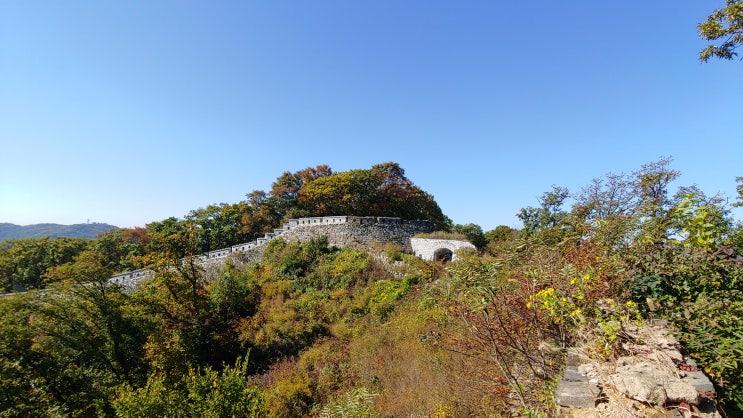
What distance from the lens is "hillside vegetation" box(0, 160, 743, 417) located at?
401 centimetres

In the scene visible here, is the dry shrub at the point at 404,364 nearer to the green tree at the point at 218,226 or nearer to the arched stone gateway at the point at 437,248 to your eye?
the arched stone gateway at the point at 437,248

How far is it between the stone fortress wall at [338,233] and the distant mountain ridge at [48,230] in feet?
576

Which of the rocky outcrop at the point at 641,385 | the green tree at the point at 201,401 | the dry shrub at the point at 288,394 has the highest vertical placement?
the rocky outcrop at the point at 641,385

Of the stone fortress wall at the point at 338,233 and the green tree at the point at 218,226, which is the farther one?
the green tree at the point at 218,226

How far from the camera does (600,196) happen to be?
559 inches

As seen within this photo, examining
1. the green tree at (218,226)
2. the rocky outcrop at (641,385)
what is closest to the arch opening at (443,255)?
the rocky outcrop at (641,385)

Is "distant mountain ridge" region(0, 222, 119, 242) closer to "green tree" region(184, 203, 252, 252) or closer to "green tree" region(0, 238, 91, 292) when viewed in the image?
"green tree" region(0, 238, 91, 292)

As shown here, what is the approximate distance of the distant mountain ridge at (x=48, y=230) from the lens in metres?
148

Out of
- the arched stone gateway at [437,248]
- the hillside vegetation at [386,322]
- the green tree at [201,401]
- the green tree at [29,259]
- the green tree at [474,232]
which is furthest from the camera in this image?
the green tree at [29,259]

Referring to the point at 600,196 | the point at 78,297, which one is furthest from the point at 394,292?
the point at 78,297

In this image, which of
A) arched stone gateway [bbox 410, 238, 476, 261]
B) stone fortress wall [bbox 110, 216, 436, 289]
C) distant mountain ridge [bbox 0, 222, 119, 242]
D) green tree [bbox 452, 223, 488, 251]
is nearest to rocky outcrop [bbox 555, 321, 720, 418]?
arched stone gateway [bbox 410, 238, 476, 261]

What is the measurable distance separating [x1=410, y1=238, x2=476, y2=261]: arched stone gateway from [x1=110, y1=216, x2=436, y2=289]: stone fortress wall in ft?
3.14

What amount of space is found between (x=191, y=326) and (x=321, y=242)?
31.9ft

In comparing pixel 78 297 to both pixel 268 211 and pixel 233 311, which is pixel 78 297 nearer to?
pixel 233 311
